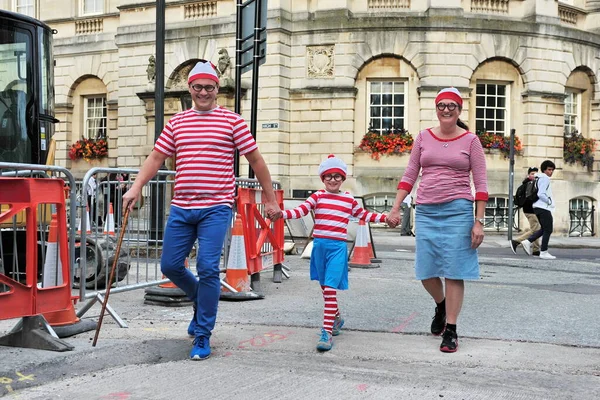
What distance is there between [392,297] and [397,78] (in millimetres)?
15775

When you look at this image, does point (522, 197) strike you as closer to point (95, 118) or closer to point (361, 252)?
point (361, 252)

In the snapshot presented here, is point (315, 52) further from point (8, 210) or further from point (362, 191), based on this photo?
point (8, 210)

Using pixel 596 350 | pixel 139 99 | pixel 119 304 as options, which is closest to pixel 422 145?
pixel 596 350

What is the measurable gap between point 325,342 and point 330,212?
A: 3.27 ft

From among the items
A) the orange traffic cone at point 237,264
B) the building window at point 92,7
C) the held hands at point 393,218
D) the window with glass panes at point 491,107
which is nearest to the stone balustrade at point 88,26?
the building window at point 92,7

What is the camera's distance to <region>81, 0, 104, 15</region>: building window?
28594mm

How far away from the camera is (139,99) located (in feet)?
86.8

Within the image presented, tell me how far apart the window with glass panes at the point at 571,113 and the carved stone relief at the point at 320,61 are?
7446mm

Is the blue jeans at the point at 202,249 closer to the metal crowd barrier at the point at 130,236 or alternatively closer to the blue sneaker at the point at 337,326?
the blue sneaker at the point at 337,326

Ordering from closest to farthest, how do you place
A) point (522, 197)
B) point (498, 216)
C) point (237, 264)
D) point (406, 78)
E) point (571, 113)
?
point (237, 264) → point (522, 197) → point (498, 216) → point (406, 78) → point (571, 113)

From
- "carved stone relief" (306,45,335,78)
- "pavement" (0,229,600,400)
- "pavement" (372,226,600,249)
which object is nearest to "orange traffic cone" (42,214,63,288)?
→ "pavement" (0,229,600,400)

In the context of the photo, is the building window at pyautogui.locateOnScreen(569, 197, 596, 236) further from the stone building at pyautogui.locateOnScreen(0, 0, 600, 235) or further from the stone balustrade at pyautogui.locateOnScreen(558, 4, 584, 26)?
the stone balustrade at pyautogui.locateOnScreen(558, 4, 584, 26)

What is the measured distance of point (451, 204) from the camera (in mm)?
5934

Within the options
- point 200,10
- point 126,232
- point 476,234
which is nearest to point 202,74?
point 476,234
